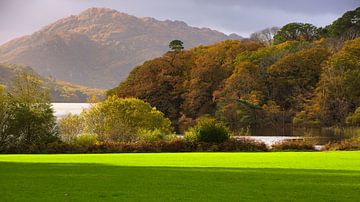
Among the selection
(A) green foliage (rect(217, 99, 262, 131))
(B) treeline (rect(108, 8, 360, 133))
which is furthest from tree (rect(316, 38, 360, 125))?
(A) green foliage (rect(217, 99, 262, 131))

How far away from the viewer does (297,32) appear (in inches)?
3305

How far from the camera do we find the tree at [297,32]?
3270 inches

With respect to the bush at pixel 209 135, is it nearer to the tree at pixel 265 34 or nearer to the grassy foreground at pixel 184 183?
the grassy foreground at pixel 184 183

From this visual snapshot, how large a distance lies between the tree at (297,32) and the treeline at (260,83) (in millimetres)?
4875

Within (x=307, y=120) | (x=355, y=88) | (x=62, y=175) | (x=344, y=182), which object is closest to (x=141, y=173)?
(x=62, y=175)

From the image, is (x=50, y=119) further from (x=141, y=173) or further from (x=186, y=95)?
(x=186, y=95)

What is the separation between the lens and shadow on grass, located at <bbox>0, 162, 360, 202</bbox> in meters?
8.51

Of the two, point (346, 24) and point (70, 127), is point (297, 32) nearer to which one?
point (346, 24)

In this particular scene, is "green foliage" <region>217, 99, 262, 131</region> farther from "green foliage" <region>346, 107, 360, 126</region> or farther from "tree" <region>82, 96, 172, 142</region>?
"tree" <region>82, 96, 172, 142</region>

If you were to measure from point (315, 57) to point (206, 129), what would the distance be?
121 ft

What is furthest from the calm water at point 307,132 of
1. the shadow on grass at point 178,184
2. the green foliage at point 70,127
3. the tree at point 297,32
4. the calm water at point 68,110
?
the shadow on grass at point 178,184

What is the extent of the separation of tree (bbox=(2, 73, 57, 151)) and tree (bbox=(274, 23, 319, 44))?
58014 millimetres

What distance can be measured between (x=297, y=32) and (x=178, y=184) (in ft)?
254

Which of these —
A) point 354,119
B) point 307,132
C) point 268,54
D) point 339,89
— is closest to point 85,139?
point 307,132
